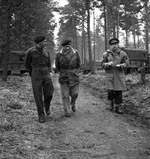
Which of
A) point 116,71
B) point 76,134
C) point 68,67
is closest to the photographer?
point 76,134

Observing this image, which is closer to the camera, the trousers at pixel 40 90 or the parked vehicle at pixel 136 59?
the trousers at pixel 40 90

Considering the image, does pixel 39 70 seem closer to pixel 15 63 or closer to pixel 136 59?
pixel 136 59

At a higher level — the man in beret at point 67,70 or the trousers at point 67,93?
the man in beret at point 67,70

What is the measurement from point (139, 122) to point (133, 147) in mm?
2007

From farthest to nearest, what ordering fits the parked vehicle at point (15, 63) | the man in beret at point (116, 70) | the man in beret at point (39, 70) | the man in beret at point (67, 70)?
the parked vehicle at point (15, 63), the man in beret at point (116, 70), the man in beret at point (67, 70), the man in beret at point (39, 70)

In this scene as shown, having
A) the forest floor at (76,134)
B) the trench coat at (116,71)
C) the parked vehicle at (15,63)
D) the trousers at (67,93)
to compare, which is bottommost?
the forest floor at (76,134)

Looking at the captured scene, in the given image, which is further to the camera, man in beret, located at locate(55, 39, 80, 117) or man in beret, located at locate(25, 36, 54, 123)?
man in beret, located at locate(55, 39, 80, 117)

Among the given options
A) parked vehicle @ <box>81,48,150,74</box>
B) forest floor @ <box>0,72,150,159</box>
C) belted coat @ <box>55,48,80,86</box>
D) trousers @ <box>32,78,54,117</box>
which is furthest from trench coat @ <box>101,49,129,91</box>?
parked vehicle @ <box>81,48,150,74</box>

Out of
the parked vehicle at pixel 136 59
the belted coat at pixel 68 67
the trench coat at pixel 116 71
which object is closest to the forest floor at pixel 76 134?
the trench coat at pixel 116 71

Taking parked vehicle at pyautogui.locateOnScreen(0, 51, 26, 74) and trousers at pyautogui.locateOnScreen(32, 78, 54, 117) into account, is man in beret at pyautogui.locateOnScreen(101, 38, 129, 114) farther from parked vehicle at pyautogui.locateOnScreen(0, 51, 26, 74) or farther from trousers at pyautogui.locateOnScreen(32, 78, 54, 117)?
parked vehicle at pyautogui.locateOnScreen(0, 51, 26, 74)

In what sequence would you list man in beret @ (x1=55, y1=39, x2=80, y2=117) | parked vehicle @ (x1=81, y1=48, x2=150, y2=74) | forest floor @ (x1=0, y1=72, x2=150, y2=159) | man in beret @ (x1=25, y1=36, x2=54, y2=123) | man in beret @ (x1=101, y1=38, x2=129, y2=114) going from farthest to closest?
parked vehicle @ (x1=81, y1=48, x2=150, y2=74), man in beret @ (x1=101, y1=38, x2=129, y2=114), man in beret @ (x1=55, y1=39, x2=80, y2=117), man in beret @ (x1=25, y1=36, x2=54, y2=123), forest floor @ (x1=0, y1=72, x2=150, y2=159)

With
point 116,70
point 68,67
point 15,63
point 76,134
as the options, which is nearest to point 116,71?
point 116,70

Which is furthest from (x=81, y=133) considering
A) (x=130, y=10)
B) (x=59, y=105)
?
(x=130, y=10)

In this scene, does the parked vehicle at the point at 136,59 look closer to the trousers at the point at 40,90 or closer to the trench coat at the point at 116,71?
the trench coat at the point at 116,71
